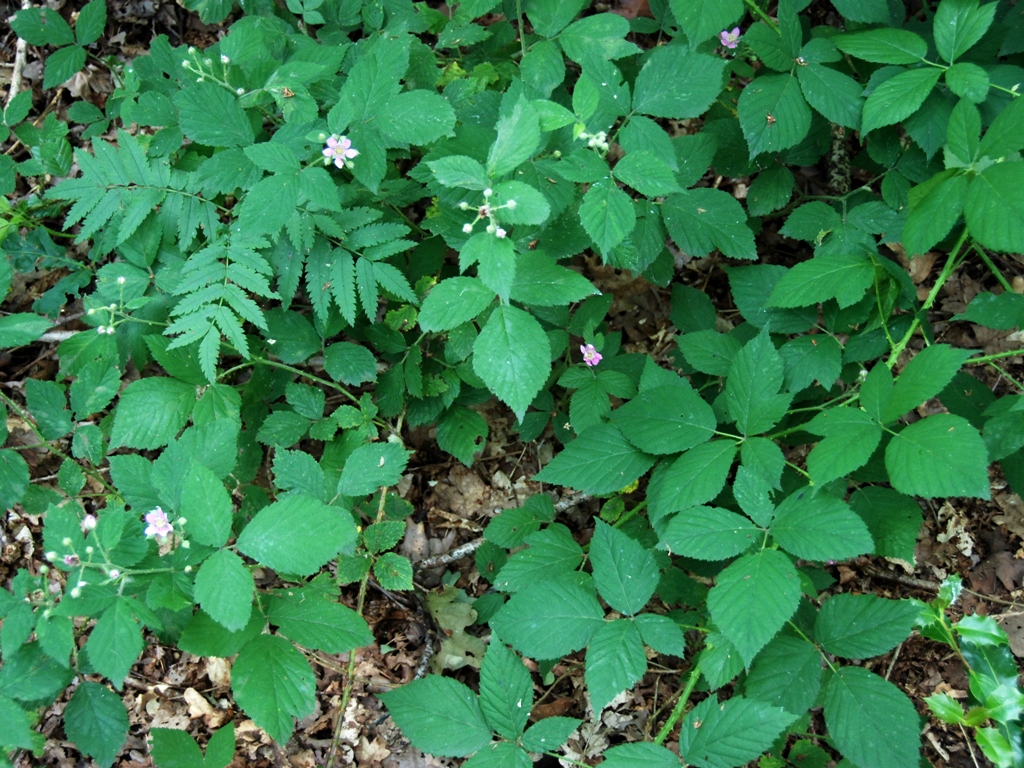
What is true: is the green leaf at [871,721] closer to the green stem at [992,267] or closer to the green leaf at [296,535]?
the green stem at [992,267]

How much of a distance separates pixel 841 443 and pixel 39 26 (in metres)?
3.68

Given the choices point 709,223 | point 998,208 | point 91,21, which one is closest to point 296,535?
point 709,223

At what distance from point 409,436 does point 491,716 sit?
1548 millimetres

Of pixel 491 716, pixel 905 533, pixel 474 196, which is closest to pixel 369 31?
pixel 474 196

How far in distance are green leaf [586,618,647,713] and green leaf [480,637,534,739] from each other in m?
0.21

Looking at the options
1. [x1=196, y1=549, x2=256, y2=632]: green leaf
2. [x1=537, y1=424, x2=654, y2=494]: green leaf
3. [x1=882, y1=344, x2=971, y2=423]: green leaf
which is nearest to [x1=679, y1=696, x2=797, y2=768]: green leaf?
[x1=537, y1=424, x2=654, y2=494]: green leaf

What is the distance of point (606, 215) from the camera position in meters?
1.88

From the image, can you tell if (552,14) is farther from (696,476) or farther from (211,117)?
(696,476)

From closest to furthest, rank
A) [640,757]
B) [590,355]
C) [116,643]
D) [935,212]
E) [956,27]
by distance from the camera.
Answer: [116,643] < [640,757] < [935,212] < [956,27] < [590,355]

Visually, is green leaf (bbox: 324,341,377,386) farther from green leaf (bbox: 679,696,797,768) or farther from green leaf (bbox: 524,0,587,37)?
green leaf (bbox: 679,696,797,768)

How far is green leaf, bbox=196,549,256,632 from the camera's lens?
1.68 metres

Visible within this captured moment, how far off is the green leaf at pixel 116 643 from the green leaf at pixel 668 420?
4.86 feet

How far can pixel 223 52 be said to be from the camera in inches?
96.3

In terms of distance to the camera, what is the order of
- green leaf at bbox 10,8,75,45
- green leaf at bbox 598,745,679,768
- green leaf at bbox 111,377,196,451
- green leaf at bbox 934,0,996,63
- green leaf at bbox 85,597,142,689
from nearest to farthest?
green leaf at bbox 85,597,142,689 → green leaf at bbox 598,745,679,768 → green leaf at bbox 934,0,996,63 → green leaf at bbox 111,377,196,451 → green leaf at bbox 10,8,75,45
